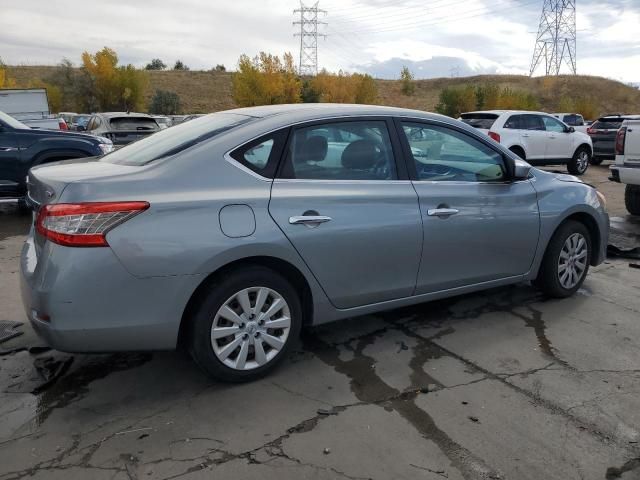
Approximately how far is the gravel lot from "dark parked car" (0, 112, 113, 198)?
4492 mm

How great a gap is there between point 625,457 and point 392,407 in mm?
1157

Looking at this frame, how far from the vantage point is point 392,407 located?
3154 mm

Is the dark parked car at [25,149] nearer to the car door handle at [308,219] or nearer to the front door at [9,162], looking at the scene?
the front door at [9,162]

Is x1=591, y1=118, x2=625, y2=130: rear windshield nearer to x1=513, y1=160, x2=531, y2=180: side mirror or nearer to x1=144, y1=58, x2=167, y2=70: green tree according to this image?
x1=513, y1=160, x2=531, y2=180: side mirror

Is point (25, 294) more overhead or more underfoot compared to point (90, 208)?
more underfoot

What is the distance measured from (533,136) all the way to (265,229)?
1318 cm

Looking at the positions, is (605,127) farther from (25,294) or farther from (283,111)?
(25,294)

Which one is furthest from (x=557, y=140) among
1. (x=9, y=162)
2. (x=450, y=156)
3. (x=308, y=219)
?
(x=308, y=219)

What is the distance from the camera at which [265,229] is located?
3230 millimetres

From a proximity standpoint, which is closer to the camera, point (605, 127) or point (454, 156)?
point (454, 156)

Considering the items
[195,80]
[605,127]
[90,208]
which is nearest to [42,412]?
[90,208]

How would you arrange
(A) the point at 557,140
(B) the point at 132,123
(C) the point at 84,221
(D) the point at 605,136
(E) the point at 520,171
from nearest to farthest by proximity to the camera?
(C) the point at 84,221
(E) the point at 520,171
(B) the point at 132,123
(A) the point at 557,140
(D) the point at 605,136

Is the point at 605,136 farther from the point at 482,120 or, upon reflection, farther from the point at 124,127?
the point at 124,127

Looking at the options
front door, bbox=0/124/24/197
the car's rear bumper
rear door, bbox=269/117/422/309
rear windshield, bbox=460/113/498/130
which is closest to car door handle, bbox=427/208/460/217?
rear door, bbox=269/117/422/309
